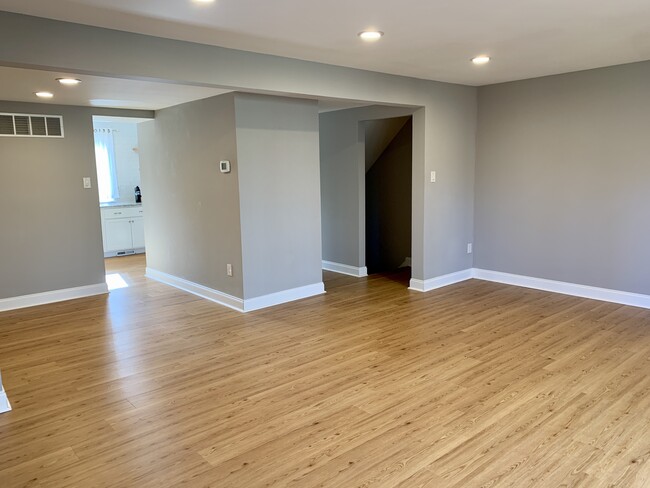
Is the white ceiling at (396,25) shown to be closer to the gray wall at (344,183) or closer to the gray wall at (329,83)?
the gray wall at (329,83)

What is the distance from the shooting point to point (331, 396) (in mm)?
3004

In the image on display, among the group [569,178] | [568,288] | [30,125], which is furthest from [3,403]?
[569,178]

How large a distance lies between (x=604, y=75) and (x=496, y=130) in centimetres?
121

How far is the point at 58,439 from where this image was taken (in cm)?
258

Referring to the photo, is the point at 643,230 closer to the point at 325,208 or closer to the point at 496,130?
the point at 496,130

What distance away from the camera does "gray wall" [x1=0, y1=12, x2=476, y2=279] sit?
2.81 m

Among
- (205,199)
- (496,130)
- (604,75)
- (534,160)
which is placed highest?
(604,75)

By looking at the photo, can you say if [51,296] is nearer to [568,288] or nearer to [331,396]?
[331,396]

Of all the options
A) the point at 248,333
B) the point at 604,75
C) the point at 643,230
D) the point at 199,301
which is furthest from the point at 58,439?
the point at 604,75

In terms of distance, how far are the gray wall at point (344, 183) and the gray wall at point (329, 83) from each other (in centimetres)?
85

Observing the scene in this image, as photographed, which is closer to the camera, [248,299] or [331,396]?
[331,396]

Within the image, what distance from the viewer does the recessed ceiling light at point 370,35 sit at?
3213 millimetres

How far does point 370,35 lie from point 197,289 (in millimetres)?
3427

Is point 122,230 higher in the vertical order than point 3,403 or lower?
higher
